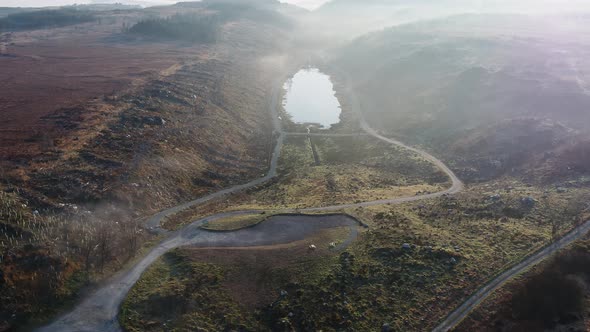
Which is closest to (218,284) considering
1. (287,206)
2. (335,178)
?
(287,206)

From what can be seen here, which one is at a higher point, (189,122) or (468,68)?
(468,68)

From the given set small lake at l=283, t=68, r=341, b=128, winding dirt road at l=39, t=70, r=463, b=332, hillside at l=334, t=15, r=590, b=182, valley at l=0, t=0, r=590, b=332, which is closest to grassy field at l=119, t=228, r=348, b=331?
valley at l=0, t=0, r=590, b=332

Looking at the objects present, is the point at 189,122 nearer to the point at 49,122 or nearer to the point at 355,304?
the point at 49,122

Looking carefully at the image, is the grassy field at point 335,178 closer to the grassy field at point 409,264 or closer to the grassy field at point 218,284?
the grassy field at point 409,264

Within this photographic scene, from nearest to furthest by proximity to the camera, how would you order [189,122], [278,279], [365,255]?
[278,279] < [365,255] < [189,122]

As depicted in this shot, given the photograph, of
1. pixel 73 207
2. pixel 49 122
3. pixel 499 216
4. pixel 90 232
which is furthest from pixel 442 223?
pixel 49 122

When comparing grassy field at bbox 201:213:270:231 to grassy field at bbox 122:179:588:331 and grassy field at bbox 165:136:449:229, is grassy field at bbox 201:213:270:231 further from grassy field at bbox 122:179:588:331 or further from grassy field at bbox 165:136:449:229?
grassy field at bbox 122:179:588:331

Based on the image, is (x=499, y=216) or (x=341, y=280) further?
(x=499, y=216)
